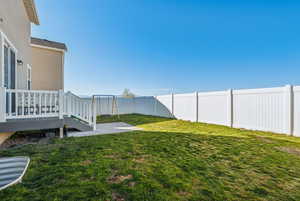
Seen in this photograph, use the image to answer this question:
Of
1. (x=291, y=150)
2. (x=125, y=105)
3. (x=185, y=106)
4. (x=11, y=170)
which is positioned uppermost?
(x=185, y=106)

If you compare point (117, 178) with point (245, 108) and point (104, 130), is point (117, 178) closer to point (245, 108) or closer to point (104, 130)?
point (104, 130)

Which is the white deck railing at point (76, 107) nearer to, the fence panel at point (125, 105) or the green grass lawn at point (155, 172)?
the green grass lawn at point (155, 172)

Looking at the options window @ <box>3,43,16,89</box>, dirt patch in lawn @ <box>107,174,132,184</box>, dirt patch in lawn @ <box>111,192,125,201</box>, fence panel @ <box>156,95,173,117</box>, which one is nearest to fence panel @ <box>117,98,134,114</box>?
fence panel @ <box>156,95,173,117</box>

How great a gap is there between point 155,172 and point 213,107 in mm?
7054

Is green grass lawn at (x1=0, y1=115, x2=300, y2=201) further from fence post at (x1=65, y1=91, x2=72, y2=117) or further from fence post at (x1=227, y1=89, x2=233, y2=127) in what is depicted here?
fence post at (x1=227, y1=89, x2=233, y2=127)

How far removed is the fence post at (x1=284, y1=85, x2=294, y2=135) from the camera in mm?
5750

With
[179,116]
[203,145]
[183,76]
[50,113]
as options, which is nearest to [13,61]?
[50,113]

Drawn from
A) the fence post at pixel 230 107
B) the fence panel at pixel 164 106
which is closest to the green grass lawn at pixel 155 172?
the fence post at pixel 230 107

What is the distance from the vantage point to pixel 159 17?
1153 cm

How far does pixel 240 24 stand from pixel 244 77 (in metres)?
6.10

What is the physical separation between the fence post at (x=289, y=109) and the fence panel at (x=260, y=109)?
100 mm

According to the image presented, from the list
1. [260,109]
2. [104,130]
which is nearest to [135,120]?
[104,130]

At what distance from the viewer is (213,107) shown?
8602 millimetres

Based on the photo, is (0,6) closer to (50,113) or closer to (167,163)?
(50,113)
